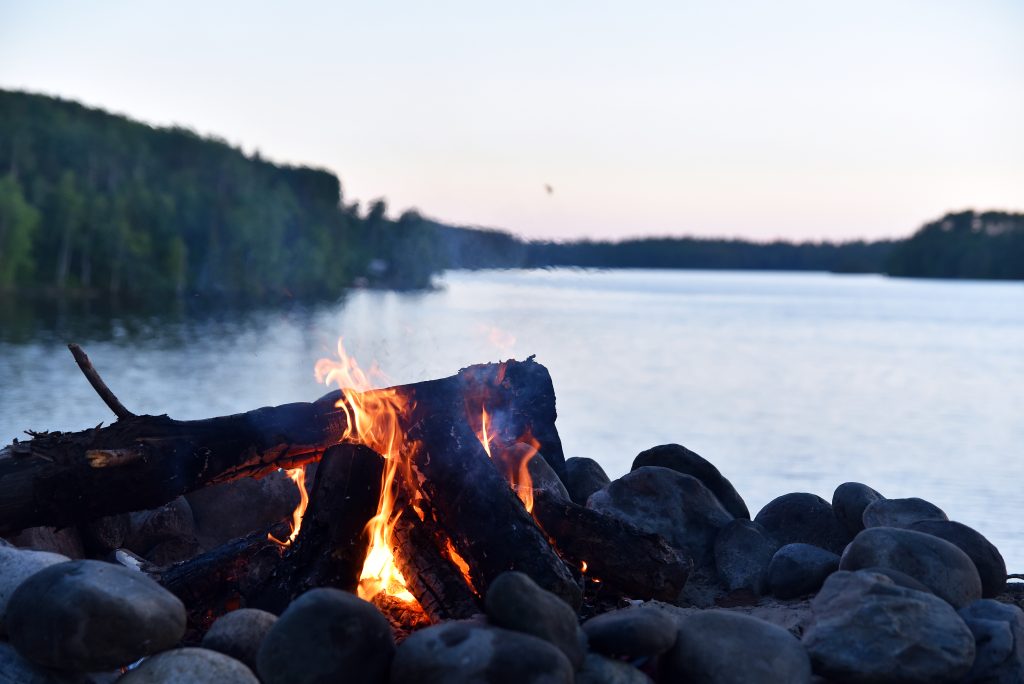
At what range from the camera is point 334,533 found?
6.44 meters

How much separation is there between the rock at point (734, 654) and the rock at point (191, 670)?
2313 millimetres

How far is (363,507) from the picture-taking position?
650cm

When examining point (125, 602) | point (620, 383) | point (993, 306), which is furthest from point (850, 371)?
point (993, 306)

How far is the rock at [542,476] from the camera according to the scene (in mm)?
8758

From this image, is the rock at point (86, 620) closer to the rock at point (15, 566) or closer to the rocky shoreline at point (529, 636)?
the rocky shoreline at point (529, 636)

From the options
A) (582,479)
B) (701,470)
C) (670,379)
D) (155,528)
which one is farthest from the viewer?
(670,379)

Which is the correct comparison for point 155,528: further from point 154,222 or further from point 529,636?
point 154,222

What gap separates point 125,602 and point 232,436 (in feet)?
5.79

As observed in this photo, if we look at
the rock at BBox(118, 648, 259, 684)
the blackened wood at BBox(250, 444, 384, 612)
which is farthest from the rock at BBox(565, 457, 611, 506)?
the rock at BBox(118, 648, 259, 684)

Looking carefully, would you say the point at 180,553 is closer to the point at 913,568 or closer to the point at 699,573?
the point at 699,573

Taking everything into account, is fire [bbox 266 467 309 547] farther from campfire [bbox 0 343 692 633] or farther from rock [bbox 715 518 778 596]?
rock [bbox 715 518 778 596]

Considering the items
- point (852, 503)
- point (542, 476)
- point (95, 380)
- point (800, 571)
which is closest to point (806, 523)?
point (852, 503)

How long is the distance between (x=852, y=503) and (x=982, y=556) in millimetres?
1304

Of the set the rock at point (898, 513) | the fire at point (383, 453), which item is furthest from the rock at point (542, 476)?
the rock at point (898, 513)
